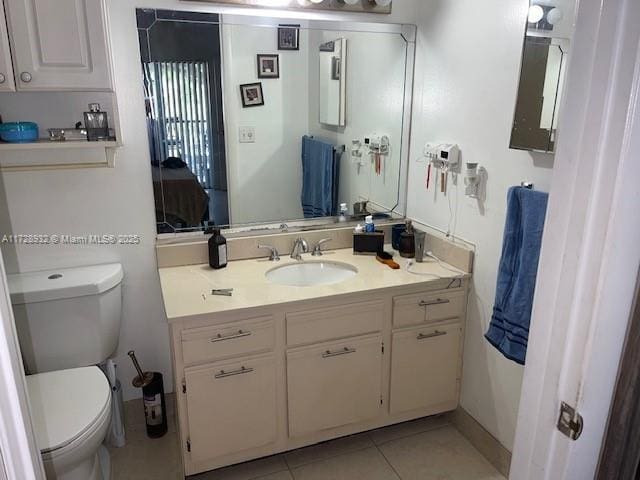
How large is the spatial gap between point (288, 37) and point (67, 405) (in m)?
1.69

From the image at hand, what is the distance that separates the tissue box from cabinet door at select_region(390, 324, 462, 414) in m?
0.45

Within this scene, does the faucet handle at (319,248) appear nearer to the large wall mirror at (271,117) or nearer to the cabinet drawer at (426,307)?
the large wall mirror at (271,117)

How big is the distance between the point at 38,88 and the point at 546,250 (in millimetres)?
1620

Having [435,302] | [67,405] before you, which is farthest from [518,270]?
[67,405]

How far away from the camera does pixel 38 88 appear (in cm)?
159

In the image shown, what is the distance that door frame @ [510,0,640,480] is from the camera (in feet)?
2.18

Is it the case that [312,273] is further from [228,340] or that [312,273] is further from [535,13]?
[535,13]

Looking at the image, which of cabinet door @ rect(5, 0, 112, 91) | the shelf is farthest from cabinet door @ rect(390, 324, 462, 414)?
cabinet door @ rect(5, 0, 112, 91)

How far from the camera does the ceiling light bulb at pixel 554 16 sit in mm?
1516

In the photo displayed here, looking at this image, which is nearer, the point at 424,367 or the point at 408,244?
the point at 424,367

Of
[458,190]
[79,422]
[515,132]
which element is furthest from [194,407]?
[515,132]

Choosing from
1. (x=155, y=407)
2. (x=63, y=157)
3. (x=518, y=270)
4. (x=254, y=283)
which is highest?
(x=63, y=157)

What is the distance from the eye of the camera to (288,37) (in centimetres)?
209

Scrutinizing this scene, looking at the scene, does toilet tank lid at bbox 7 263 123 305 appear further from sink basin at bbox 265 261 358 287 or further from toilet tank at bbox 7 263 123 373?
sink basin at bbox 265 261 358 287
